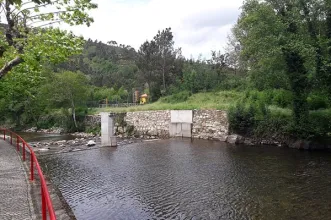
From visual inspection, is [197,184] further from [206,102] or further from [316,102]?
[206,102]

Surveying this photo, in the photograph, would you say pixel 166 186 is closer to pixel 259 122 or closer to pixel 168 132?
pixel 259 122

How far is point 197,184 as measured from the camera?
11305 mm

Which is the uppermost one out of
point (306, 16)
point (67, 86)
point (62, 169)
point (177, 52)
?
point (177, 52)

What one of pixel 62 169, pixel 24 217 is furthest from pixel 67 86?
pixel 24 217

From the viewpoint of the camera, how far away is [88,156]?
1822cm

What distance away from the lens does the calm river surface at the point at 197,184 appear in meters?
8.59

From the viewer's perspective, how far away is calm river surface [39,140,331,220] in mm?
8586

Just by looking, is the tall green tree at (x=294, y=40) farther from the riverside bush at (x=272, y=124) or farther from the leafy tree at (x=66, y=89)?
the leafy tree at (x=66, y=89)

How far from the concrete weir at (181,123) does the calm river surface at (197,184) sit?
817cm

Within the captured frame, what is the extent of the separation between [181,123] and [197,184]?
16.0 metres

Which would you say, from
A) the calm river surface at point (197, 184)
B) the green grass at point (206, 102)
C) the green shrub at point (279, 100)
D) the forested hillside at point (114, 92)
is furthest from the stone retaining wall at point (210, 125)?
the forested hillside at point (114, 92)

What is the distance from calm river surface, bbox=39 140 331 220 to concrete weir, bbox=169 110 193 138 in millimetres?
8169

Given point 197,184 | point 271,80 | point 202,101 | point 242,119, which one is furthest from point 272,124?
point 197,184

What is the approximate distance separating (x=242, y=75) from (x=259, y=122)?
1836cm
